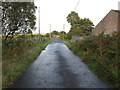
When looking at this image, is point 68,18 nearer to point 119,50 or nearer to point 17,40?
point 17,40

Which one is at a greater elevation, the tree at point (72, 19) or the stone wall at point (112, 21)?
the tree at point (72, 19)

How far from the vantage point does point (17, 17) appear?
1088 centimetres

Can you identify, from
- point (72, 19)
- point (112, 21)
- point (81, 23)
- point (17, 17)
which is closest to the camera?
point (17, 17)

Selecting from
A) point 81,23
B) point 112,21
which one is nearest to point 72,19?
point 81,23

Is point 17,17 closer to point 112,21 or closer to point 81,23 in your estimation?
point 112,21

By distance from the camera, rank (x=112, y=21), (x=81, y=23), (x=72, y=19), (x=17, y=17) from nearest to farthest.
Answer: (x=17, y=17) → (x=112, y=21) → (x=81, y=23) → (x=72, y=19)

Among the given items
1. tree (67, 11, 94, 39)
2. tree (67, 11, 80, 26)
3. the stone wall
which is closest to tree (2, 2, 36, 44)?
Result: the stone wall

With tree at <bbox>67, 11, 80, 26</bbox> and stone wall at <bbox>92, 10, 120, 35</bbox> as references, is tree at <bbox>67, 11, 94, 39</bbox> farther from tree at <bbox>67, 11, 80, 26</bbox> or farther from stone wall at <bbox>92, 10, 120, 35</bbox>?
stone wall at <bbox>92, 10, 120, 35</bbox>

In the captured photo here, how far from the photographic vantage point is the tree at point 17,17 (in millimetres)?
10555

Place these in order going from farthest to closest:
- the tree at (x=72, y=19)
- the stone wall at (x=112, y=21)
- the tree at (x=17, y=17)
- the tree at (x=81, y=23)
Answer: the tree at (x=72, y=19), the tree at (x=81, y=23), the stone wall at (x=112, y=21), the tree at (x=17, y=17)

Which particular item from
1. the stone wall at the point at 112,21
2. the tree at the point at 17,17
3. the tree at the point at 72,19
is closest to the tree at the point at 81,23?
the tree at the point at 72,19

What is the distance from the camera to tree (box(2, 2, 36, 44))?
1055cm

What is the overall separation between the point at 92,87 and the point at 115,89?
744 mm

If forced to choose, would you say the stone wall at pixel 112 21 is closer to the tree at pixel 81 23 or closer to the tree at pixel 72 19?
the tree at pixel 81 23
